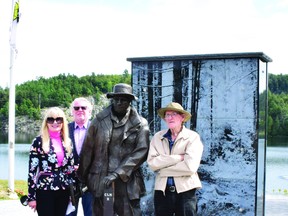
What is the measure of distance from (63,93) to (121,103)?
50051 millimetres

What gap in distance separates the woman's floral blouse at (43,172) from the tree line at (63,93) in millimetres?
46810

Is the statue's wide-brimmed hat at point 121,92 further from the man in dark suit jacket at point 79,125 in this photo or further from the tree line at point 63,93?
the tree line at point 63,93

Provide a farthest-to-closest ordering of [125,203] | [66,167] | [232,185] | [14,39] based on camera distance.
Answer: [14,39] < [232,185] < [66,167] < [125,203]

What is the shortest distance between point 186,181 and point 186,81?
7.03 ft

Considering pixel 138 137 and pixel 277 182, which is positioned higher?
pixel 138 137

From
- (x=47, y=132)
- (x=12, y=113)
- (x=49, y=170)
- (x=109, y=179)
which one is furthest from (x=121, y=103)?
(x=12, y=113)

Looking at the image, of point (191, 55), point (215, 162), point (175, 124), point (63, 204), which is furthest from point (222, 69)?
point (63, 204)

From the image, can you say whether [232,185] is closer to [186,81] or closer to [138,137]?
[186,81]

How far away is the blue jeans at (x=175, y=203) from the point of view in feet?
18.4

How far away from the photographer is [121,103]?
534cm

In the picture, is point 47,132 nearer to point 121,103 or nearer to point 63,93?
point 121,103

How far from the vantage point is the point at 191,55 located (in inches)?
291

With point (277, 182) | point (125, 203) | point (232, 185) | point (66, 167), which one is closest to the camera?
point (125, 203)

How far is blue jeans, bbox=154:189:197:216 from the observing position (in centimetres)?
561
